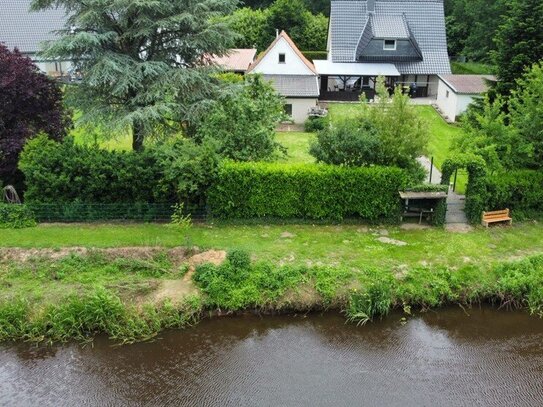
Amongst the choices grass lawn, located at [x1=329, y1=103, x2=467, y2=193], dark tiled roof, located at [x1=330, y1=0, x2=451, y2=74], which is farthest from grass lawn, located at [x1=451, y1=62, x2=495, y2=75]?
grass lawn, located at [x1=329, y1=103, x2=467, y2=193]

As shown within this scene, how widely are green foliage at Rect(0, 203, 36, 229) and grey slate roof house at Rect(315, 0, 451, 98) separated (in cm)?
2610

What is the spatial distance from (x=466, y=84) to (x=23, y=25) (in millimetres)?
32810

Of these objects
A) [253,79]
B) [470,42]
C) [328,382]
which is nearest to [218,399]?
[328,382]

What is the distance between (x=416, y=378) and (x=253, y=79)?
1432 cm

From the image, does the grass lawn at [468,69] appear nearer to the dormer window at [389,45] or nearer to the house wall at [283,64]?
the dormer window at [389,45]

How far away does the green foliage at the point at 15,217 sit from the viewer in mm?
20922

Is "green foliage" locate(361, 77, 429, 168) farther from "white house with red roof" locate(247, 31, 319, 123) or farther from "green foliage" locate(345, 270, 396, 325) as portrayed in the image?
"white house with red roof" locate(247, 31, 319, 123)

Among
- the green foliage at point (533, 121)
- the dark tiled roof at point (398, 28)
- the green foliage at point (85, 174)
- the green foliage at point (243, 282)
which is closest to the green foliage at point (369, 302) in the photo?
the green foliage at point (243, 282)

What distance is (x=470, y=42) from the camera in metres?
49.2

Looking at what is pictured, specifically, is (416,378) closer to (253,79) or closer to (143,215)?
(143,215)

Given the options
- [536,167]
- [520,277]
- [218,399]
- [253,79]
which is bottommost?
[218,399]

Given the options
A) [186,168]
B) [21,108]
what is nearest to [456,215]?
[186,168]

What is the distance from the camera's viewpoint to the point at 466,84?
37.9m

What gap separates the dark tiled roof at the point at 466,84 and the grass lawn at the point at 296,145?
10322 millimetres
